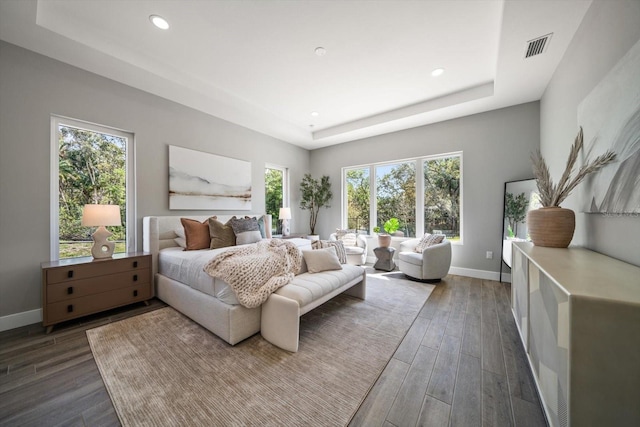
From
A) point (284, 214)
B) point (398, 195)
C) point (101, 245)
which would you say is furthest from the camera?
point (284, 214)

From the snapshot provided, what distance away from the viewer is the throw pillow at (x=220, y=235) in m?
3.10

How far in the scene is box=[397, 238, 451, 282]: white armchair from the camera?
350 cm

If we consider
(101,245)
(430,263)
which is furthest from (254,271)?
(430,263)

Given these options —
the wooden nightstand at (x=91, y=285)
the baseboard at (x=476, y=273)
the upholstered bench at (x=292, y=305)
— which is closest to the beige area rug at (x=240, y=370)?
the upholstered bench at (x=292, y=305)

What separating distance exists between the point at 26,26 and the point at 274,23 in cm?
222

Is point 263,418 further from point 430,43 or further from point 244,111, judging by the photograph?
point 244,111

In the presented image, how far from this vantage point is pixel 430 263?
3498 millimetres

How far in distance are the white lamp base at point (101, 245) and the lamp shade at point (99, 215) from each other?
159 mm

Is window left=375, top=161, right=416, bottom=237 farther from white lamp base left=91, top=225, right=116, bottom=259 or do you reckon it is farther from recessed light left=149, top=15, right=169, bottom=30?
white lamp base left=91, top=225, right=116, bottom=259

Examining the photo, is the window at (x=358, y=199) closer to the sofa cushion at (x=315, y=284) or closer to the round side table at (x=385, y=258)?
the round side table at (x=385, y=258)

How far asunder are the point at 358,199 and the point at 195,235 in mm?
3452

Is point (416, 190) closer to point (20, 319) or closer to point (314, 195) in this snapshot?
point (314, 195)

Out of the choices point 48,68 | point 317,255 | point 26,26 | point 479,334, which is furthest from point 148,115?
point 479,334

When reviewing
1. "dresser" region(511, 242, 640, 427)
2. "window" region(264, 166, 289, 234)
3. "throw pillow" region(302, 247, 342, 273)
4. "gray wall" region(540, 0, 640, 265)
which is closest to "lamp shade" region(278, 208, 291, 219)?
"window" region(264, 166, 289, 234)
